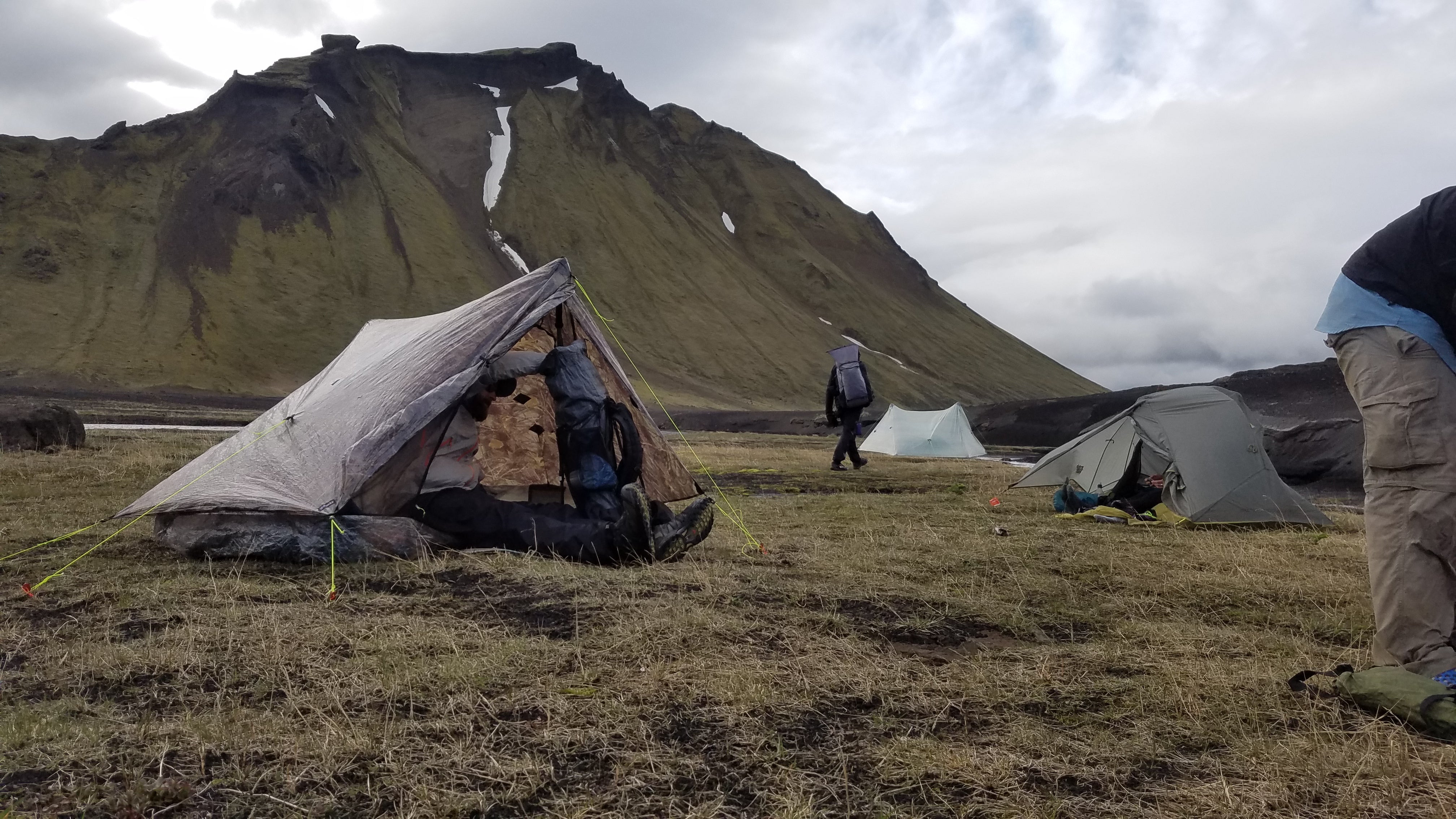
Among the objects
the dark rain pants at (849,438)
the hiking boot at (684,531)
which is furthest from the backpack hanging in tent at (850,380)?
the hiking boot at (684,531)

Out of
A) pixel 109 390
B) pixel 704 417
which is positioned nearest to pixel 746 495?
pixel 704 417

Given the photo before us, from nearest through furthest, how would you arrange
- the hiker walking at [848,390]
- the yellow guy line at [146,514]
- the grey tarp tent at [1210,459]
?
the yellow guy line at [146,514], the grey tarp tent at [1210,459], the hiker walking at [848,390]

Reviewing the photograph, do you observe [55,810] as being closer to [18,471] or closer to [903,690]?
[903,690]

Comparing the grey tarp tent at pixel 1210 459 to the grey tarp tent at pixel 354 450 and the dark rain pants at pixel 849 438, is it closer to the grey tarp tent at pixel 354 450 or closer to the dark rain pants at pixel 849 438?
the dark rain pants at pixel 849 438

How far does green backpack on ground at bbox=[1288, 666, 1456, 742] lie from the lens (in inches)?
123

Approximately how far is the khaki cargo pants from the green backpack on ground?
25cm

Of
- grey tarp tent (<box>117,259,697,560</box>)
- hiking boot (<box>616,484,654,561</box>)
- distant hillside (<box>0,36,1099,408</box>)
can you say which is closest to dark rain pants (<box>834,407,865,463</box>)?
grey tarp tent (<box>117,259,697,560</box>)

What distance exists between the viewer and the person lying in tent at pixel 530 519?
5988 mm

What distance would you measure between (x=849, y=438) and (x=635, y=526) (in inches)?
408

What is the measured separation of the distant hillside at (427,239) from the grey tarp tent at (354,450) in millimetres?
49122

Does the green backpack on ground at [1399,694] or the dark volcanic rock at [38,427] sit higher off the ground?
the dark volcanic rock at [38,427]

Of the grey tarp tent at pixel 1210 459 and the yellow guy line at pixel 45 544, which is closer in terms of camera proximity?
the yellow guy line at pixel 45 544

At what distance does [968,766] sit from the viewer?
279 cm

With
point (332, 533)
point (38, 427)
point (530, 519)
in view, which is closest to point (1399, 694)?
point (530, 519)
